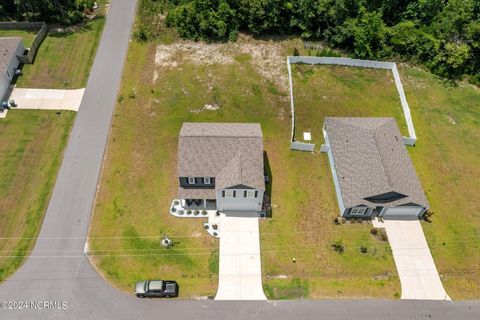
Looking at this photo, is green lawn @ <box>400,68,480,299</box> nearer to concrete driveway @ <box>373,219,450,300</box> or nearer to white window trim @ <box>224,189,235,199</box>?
concrete driveway @ <box>373,219,450,300</box>

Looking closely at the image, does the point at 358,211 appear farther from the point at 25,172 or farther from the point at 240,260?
the point at 25,172

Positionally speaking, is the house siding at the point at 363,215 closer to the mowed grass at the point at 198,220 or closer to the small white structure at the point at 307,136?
the mowed grass at the point at 198,220

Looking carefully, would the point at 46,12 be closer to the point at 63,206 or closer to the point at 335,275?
the point at 63,206

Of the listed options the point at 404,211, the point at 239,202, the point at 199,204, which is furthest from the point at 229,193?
the point at 404,211

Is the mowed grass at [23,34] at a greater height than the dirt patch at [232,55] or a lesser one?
greater

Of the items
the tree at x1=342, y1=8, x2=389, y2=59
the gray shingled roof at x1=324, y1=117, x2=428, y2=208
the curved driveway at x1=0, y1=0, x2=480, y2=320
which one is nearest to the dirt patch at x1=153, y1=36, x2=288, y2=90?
the tree at x1=342, y1=8, x2=389, y2=59

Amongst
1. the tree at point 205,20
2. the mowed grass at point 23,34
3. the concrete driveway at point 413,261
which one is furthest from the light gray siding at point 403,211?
the mowed grass at point 23,34
